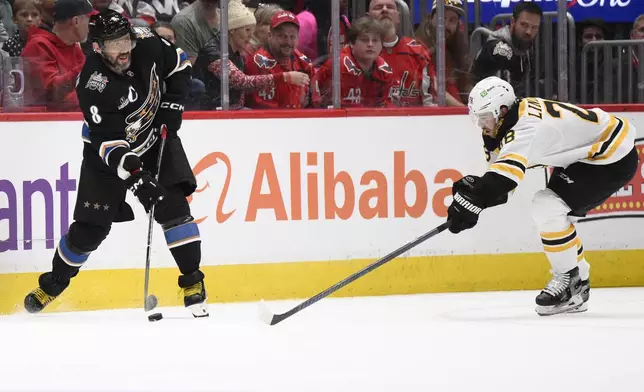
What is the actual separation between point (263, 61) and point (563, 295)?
1927mm

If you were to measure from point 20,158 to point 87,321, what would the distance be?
2.90ft

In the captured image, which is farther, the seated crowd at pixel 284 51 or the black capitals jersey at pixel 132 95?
the seated crowd at pixel 284 51

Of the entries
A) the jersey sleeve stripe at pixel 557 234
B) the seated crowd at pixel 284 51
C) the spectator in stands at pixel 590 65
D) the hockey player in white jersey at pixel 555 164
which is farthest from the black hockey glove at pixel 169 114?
the spectator in stands at pixel 590 65

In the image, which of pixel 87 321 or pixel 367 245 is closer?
pixel 87 321

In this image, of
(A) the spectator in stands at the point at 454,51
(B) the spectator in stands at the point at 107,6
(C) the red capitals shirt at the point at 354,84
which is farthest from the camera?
(A) the spectator in stands at the point at 454,51

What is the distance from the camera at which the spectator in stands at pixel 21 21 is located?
5527 mm

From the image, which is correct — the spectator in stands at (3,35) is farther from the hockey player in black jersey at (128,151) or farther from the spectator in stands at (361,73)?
the spectator in stands at (361,73)

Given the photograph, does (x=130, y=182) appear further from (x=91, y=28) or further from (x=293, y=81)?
(x=293, y=81)

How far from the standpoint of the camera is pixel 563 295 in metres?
5.23

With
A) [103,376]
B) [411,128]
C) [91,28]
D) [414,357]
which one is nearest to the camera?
[103,376]

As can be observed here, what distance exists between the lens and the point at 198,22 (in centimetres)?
575

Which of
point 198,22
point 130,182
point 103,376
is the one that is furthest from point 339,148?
point 103,376

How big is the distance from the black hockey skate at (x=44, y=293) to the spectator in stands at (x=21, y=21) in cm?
111

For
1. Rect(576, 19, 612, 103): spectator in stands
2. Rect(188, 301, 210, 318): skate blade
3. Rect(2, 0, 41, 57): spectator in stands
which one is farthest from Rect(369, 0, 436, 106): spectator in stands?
Rect(2, 0, 41, 57): spectator in stands
